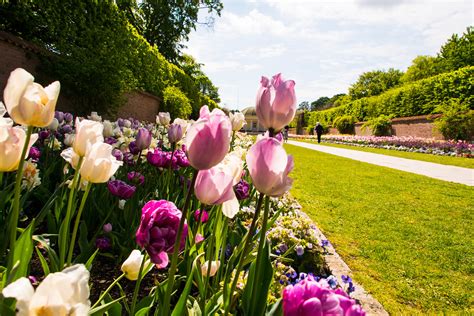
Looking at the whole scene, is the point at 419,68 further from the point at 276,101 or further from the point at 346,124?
the point at 276,101

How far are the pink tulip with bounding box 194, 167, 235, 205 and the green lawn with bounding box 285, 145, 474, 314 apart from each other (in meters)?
2.12

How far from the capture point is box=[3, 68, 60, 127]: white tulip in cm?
80

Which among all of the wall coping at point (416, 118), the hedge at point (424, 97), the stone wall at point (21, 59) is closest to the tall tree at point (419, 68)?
the hedge at point (424, 97)

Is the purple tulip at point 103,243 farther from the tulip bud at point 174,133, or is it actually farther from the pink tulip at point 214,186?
the pink tulip at point 214,186

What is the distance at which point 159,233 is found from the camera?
2.78 ft

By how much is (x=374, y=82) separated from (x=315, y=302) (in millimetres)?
70120

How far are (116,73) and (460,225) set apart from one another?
824cm

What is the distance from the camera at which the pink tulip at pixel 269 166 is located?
787 millimetres

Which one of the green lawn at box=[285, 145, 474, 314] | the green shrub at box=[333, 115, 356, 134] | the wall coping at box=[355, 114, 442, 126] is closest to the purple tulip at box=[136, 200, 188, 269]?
the green lawn at box=[285, 145, 474, 314]

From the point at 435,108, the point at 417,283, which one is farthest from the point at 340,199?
the point at 435,108

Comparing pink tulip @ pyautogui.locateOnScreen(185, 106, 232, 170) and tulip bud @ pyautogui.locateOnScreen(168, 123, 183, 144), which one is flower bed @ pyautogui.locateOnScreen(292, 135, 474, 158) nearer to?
tulip bud @ pyautogui.locateOnScreen(168, 123, 183, 144)

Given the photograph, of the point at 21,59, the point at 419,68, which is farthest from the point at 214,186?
the point at 419,68

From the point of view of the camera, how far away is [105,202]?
8.11ft

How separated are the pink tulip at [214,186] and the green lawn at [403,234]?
2.12 metres
